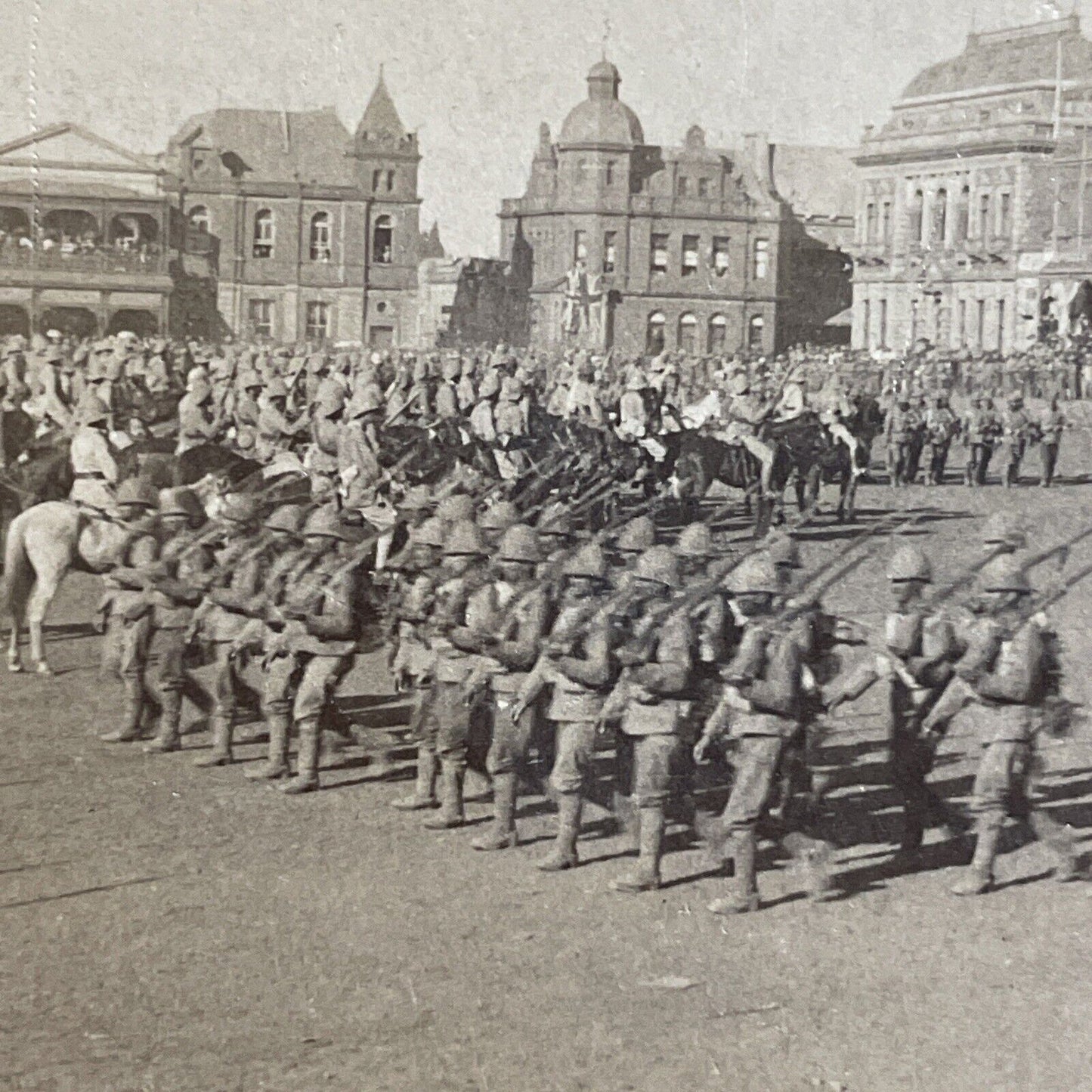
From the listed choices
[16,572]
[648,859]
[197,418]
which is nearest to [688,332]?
[197,418]

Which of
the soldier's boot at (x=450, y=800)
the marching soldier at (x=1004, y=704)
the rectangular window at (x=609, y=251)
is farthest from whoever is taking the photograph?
the rectangular window at (x=609, y=251)

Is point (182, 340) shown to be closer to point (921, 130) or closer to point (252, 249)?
point (252, 249)

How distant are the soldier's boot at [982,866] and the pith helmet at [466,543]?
2947 mm

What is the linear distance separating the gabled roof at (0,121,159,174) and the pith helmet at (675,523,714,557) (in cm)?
791

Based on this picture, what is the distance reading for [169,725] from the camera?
998 centimetres

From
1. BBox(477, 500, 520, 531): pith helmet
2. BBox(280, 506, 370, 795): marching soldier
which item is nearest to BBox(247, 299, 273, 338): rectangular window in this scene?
BBox(477, 500, 520, 531): pith helmet

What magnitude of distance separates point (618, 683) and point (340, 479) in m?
6.15

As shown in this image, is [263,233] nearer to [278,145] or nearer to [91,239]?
[278,145]

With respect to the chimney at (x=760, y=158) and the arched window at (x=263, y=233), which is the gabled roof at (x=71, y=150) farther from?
the chimney at (x=760, y=158)

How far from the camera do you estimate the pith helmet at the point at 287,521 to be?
9742 millimetres

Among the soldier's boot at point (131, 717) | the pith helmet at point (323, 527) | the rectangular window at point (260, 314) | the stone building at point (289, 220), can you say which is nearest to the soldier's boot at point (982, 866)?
the pith helmet at point (323, 527)

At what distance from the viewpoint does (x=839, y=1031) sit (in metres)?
6.35

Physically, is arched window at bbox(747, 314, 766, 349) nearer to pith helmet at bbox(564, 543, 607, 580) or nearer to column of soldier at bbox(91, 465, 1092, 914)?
column of soldier at bbox(91, 465, 1092, 914)

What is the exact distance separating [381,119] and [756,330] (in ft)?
84.1
